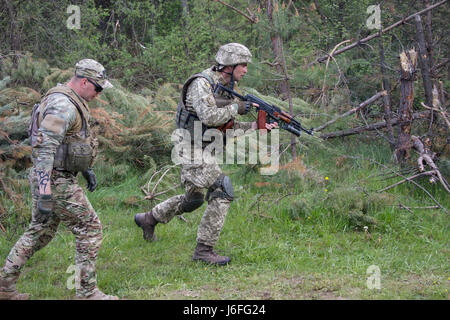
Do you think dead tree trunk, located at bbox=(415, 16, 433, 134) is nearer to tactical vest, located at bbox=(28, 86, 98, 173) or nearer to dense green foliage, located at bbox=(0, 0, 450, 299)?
dense green foliage, located at bbox=(0, 0, 450, 299)

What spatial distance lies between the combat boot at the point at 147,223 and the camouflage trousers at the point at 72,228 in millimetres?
1346

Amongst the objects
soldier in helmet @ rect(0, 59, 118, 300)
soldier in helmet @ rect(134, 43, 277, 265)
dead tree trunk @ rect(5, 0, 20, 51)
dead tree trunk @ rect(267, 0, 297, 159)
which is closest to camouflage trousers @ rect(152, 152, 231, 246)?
soldier in helmet @ rect(134, 43, 277, 265)

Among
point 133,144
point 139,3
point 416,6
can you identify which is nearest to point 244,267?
point 133,144

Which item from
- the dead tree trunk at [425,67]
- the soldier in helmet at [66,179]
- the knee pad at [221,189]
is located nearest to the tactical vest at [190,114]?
the knee pad at [221,189]

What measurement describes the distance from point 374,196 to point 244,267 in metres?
2.10

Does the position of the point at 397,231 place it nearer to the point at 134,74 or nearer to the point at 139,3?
the point at 134,74

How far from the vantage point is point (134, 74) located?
1198 centimetres

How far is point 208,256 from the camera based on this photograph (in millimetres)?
5094

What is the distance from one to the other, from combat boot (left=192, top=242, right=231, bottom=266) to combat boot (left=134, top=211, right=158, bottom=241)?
0.67m

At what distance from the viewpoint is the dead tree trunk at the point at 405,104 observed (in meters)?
6.77

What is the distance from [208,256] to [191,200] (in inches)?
24.4

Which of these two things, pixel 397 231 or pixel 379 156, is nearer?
pixel 397 231

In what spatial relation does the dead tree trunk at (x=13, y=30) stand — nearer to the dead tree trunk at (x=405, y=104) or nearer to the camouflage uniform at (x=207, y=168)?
the camouflage uniform at (x=207, y=168)

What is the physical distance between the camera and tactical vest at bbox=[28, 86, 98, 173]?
3.96 metres
